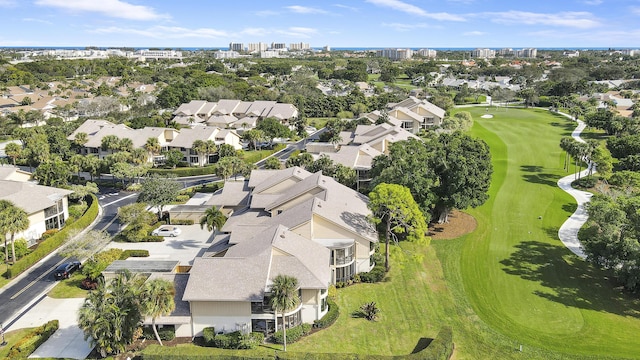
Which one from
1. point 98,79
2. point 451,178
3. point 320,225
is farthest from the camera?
point 98,79

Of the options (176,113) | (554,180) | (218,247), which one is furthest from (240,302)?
(176,113)

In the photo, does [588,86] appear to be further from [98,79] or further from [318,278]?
[98,79]

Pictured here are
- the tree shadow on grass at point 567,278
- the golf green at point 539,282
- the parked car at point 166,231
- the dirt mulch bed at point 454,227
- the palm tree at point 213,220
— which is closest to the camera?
the golf green at point 539,282

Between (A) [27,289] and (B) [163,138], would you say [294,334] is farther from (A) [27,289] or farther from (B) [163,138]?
(B) [163,138]

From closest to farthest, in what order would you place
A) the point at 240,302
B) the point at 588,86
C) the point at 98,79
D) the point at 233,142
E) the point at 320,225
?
the point at 240,302 < the point at 320,225 < the point at 233,142 < the point at 588,86 < the point at 98,79

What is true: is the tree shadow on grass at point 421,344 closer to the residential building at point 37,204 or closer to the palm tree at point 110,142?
Answer: the residential building at point 37,204

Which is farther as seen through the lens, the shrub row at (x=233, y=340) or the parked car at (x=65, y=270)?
the parked car at (x=65, y=270)

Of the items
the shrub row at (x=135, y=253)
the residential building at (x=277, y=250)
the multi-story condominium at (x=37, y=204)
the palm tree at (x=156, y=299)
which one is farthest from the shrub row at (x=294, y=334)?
the multi-story condominium at (x=37, y=204)

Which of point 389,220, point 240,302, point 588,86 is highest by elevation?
point 588,86
